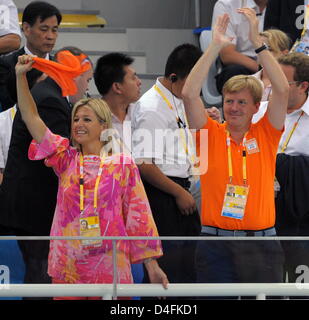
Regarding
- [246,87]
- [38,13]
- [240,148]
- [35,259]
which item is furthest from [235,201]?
[38,13]

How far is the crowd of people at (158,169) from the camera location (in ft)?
11.7

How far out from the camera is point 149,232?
3.86m

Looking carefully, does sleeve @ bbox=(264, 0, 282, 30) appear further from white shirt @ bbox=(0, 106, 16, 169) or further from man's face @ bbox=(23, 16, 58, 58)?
white shirt @ bbox=(0, 106, 16, 169)

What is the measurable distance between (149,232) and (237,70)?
2.33m

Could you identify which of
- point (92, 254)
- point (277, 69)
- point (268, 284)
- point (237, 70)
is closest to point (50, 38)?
point (237, 70)

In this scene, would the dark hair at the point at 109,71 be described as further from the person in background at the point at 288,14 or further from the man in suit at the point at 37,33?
the person in background at the point at 288,14

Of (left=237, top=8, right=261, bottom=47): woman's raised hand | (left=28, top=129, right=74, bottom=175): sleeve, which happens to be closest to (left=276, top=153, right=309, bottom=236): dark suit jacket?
(left=237, top=8, right=261, bottom=47): woman's raised hand

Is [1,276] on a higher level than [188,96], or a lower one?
lower

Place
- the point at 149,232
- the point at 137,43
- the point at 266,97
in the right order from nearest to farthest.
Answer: the point at 149,232 → the point at 266,97 → the point at 137,43

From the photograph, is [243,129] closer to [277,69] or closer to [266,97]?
[277,69]

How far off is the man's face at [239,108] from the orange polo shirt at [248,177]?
0.18 ft

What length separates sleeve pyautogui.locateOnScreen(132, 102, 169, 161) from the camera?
15.4 ft

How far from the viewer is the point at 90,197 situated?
3832mm

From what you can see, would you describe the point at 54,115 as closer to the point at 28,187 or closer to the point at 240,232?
the point at 28,187
